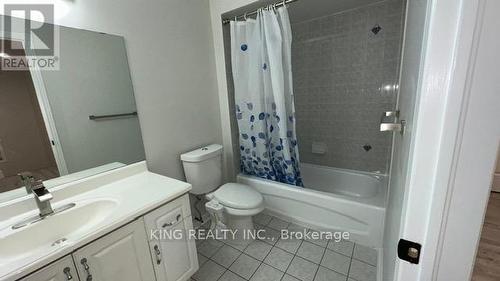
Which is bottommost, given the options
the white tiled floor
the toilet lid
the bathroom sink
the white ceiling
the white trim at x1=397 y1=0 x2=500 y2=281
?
the white tiled floor

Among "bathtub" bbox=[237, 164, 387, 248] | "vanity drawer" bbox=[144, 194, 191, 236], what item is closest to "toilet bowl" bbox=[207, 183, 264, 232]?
"bathtub" bbox=[237, 164, 387, 248]

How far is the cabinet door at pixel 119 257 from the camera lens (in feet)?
3.03

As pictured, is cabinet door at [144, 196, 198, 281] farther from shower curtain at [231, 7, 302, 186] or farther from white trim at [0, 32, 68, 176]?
shower curtain at [231, 7, 302, 186]

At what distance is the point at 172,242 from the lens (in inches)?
50.0

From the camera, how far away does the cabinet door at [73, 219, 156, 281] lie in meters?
0.92

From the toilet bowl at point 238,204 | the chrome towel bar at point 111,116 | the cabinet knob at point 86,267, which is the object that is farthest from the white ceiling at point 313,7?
the cabinet knob at point 86,267

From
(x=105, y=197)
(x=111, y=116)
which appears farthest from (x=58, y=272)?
(x=111, y=116)

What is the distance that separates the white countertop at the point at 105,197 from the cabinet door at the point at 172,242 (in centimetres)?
8

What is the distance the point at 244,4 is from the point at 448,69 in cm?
181

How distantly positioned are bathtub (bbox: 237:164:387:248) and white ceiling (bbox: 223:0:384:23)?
1614 millimetres

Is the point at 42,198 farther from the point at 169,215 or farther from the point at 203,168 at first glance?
the point at 203,168

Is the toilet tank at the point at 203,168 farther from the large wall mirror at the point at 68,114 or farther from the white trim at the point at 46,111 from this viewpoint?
the white trim at the point at 46,111

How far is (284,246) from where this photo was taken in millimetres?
1809

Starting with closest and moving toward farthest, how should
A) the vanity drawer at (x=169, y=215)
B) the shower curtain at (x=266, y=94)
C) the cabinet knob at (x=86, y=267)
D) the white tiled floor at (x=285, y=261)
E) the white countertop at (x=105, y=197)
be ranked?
the white countertop at (x=105, y=197) < the cabinet knob at (x=86, y=267) < the vanity drawer at (x=169, y=215) < the white tiled floor at (x=285, y=261) < the shower curtain at (x=266, y=94)
